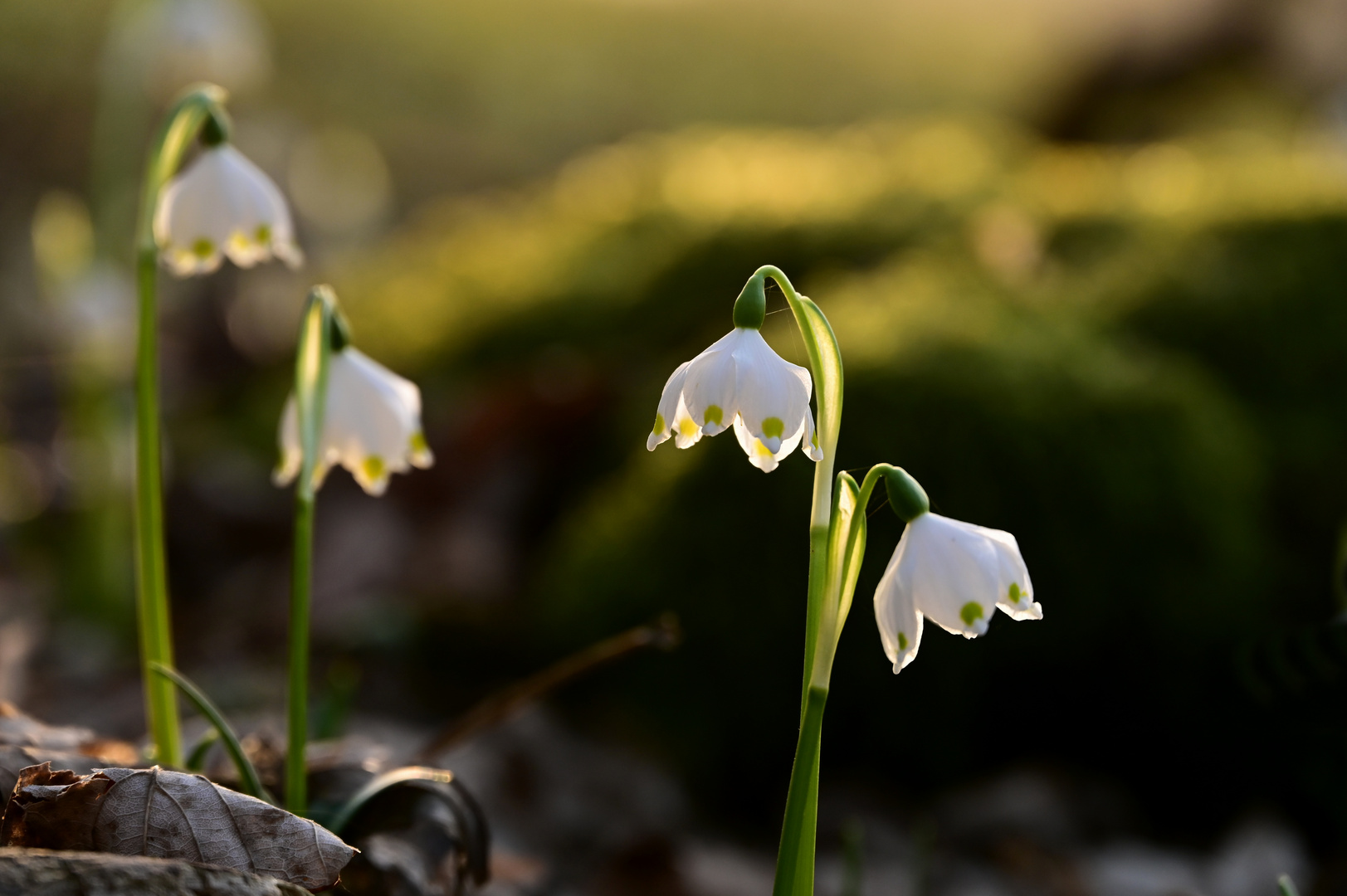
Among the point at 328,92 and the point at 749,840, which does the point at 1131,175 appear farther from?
the point at 328,92

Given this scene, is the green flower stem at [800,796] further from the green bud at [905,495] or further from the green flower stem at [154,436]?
the green flower stem at [154,436]

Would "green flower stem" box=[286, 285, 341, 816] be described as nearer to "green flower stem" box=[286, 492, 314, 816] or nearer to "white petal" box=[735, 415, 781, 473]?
"green flower stem" box=[286, 492, 314, 816]

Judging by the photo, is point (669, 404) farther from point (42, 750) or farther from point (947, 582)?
point (42, 750)

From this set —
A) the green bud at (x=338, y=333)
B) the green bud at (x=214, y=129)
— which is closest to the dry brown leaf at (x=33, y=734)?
the green bud at (x=338, y=333)

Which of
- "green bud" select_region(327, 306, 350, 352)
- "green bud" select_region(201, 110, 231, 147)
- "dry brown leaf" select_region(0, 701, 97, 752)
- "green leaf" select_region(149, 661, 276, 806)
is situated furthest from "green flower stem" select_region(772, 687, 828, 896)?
"green bud" select_region(201, 110, 231, 147)

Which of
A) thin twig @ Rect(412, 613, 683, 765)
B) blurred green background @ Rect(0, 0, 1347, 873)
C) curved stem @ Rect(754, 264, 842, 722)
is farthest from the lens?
blurred green background @ Rect(0, 0, 1347, 873)

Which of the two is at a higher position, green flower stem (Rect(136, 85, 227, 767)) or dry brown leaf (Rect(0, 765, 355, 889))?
green flower stem (Rect(136, 85, 227, 767))
